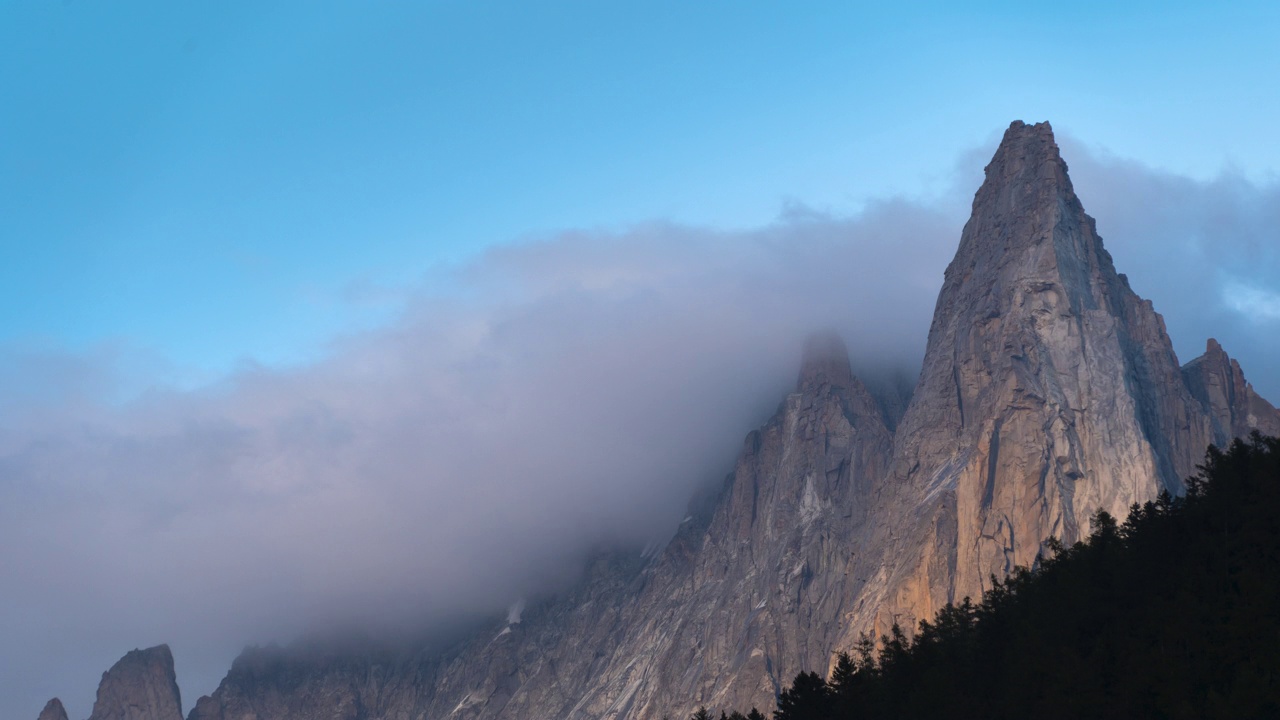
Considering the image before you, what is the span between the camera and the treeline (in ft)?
267

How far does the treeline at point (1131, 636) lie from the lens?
267ft

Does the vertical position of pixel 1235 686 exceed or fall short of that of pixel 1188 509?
it falls short

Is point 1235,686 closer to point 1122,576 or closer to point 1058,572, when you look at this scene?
point 1122,576

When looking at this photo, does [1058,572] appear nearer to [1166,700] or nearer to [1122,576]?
[1122,576]

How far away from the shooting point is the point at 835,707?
109m

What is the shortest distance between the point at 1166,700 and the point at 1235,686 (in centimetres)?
638

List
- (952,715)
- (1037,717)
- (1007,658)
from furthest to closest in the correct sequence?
(1007,658) < (952,715) < (1037,717)

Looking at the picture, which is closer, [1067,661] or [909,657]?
[1067,661]

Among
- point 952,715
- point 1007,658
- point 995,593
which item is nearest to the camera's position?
point 952,715

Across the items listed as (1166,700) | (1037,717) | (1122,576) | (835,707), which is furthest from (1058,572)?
(1166,700)

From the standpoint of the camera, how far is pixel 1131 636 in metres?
93.6

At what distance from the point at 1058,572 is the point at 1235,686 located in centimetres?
3994

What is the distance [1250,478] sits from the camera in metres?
100

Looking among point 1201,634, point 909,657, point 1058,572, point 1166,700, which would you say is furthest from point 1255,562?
point 909,657
